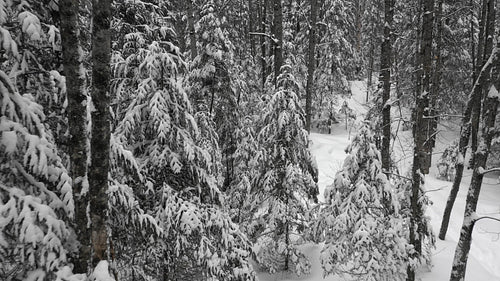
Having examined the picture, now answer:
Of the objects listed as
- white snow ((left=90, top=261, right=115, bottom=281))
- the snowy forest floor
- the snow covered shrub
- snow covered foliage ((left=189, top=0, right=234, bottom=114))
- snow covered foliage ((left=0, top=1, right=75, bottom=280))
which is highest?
snow covered foliage ((left=189, top=0, right=234, bottom=114))

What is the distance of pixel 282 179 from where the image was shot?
10.9 meters

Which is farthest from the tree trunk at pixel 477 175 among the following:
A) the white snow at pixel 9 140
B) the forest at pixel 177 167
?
the white snow at pixel 9 140

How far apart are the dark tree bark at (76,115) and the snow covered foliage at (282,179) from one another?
680cm

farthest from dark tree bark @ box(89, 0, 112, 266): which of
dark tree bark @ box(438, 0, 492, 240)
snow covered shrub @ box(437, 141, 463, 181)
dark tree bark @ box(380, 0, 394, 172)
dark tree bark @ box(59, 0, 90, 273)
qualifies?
snow covered shrub @ box(437, 141, 463, 181)

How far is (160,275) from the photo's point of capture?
27.1 feet

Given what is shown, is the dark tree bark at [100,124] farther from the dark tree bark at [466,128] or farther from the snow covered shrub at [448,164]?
the snow covered shrub at [448,164]

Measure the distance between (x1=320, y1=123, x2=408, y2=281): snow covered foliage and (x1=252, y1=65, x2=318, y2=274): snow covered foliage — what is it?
1800 millimetres

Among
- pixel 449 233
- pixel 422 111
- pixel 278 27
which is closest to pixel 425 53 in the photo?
pixel 422 111

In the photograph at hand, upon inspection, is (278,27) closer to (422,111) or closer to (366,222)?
(422,111)

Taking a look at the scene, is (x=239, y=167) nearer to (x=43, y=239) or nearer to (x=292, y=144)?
(x=292, y=144)

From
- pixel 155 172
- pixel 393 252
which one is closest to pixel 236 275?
pixel 155 172

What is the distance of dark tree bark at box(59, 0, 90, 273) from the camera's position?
12.7 ft

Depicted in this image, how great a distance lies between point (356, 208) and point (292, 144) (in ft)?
9.97

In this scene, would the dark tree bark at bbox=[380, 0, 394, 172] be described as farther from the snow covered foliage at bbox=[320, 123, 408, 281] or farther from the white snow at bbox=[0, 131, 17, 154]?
the white snow at bbox=[0, 131, 17, 154]
